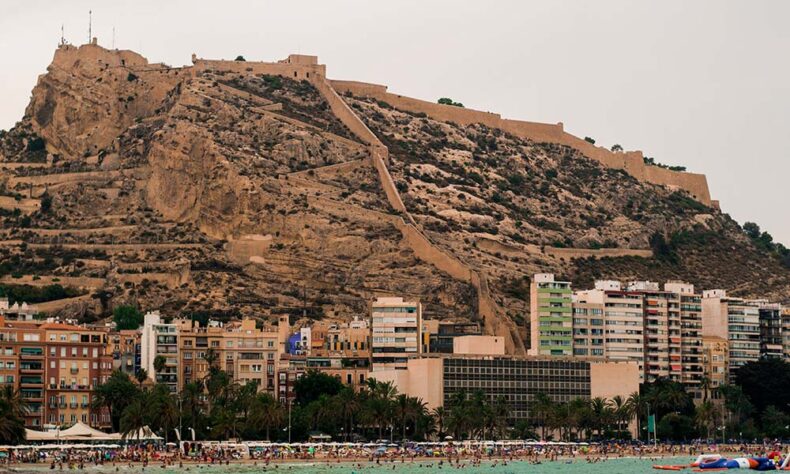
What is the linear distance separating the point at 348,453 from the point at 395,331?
23.0m

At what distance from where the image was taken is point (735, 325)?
17450 centimetres

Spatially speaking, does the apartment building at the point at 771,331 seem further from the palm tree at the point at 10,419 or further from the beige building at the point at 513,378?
the palm tree at the point at 10,419

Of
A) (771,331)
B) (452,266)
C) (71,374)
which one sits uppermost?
(452,266)

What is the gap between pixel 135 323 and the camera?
6403 inches

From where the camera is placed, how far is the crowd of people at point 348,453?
402 feet

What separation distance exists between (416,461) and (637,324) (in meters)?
41.5

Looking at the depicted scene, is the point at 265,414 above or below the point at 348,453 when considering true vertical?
above

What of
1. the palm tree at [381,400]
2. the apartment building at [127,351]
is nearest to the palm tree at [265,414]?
the palm tree at [381,400]

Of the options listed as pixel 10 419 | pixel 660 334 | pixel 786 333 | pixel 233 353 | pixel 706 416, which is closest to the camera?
pixel 10 419

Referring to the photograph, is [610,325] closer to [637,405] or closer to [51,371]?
[637,405]

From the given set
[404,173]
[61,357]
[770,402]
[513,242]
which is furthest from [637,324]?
[61,357]

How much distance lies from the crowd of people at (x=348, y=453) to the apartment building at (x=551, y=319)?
50.9 feet

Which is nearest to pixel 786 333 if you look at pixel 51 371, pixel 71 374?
pixel 71 374

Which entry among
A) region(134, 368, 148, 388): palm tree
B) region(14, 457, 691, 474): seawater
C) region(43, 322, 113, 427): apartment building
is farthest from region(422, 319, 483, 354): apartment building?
region(43, 322, 113, 427): apartment building
